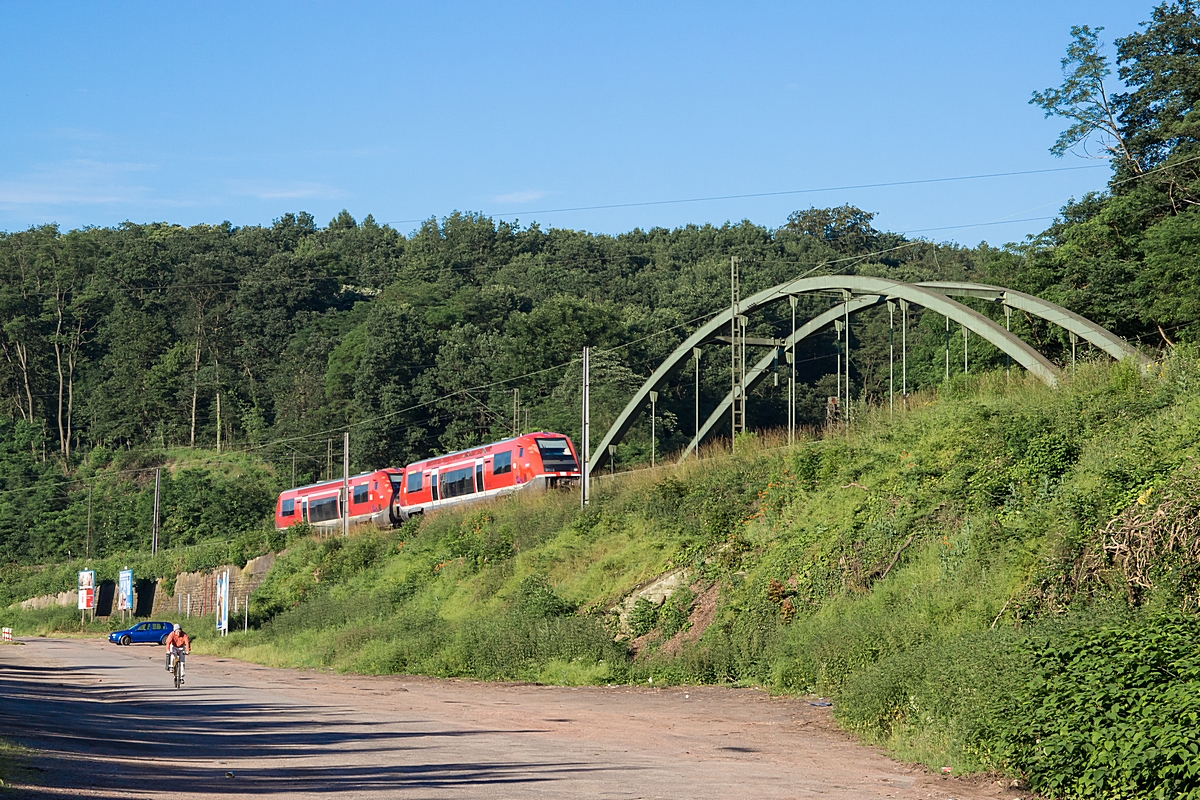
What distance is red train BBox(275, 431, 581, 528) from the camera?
166ft

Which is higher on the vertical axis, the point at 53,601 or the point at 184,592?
the point at 184,592

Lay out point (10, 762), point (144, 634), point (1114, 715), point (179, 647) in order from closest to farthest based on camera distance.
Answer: point (1114, 715) → point (10, 762) → point (179, 647) → point (144, 634)

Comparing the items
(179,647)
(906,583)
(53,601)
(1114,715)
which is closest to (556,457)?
(179,647)

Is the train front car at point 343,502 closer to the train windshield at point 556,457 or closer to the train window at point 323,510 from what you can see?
the train window at point 323,510

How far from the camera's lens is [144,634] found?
2394 inches

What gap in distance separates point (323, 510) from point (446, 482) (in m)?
13.2

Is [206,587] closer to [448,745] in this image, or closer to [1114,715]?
[448,745]

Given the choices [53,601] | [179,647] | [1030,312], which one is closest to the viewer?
[179,647]

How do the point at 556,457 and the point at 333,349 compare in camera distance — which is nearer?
the point at 556,457

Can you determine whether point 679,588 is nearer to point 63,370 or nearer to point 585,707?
point 585,707

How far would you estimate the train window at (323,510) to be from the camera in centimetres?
6499

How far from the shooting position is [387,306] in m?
109

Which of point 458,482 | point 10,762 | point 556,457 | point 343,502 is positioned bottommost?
point 10,762

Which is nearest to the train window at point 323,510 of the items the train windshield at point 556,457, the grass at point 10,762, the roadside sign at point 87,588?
the roadside sign at point 87,588
